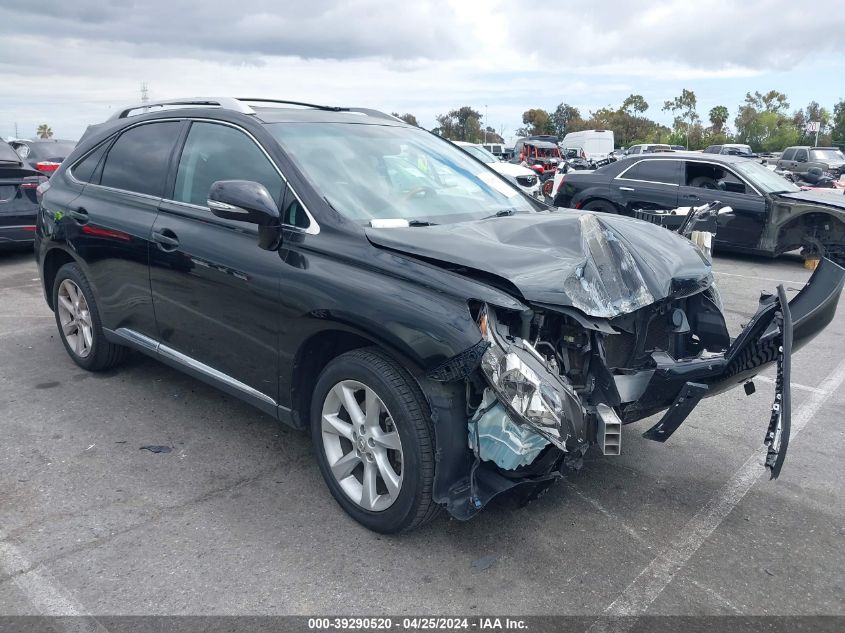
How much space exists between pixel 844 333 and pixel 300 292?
5.90 metres

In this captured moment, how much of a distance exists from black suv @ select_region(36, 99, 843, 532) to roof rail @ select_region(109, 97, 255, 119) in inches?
0.9

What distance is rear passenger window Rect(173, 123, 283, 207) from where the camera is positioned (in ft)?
11.8

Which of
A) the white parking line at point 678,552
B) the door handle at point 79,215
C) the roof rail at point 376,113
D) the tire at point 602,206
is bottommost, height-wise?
the white parking line at point 678,552

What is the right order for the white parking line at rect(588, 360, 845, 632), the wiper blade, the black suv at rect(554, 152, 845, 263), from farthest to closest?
the black suv at rect(554, 152, 845, 263) → the wiper blade → the white parking line at rect(588, 360, 845, 632)

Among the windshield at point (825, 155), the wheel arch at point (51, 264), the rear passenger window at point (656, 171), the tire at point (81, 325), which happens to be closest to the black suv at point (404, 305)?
the tire at point (81, 325)

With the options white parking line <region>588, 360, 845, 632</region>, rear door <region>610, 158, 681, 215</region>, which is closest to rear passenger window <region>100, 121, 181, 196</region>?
white parking line <region>588, 360, 845, 632</region>

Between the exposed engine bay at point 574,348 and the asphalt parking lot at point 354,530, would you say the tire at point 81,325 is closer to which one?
the asphalt parking lot at point 354,530

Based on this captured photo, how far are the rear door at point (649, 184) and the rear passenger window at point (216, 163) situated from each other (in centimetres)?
837

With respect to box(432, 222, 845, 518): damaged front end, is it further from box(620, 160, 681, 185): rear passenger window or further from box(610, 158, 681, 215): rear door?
box(620, 160, 681, 185): rear passenger window

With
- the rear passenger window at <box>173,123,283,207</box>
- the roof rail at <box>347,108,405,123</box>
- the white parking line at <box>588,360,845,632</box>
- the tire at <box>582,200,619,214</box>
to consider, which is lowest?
the white parking line at <box>588,360,845,632</box>

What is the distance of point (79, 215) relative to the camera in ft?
15.3

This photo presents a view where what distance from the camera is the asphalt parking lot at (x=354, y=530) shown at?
9.05 feet

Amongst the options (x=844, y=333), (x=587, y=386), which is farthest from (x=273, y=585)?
(x=844, y=333)

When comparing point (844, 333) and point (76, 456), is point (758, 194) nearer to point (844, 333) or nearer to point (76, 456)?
point (844, 333)
